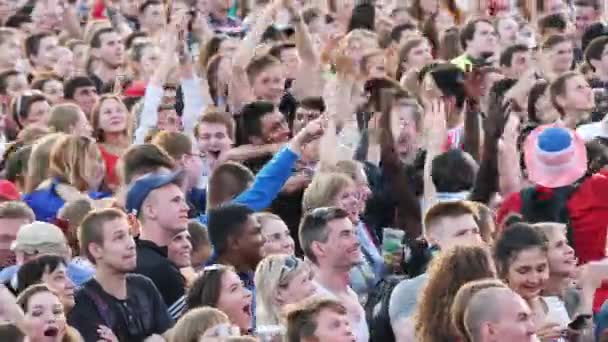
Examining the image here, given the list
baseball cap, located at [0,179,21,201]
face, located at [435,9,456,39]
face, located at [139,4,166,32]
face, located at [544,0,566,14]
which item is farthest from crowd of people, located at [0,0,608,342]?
face, located at [544,0,566,14]

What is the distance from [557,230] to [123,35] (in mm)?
9787

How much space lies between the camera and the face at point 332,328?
8.42 metres

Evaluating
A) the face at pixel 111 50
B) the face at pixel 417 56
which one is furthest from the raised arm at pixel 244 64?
the face at pixel 111 50

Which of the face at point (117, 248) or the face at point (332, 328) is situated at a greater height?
the face at point (117, 248)

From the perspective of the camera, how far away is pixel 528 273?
945cm

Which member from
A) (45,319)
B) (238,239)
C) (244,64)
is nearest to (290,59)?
(244,64)

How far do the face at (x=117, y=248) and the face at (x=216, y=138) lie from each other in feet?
8.99

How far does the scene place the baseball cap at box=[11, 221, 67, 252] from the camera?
10.0m

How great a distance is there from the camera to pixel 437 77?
13.1 metres

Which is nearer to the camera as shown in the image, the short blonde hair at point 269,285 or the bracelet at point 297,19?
the short blonde hair at point 269,285

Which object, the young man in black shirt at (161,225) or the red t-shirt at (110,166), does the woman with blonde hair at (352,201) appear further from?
the red t-shirt at (110,166)

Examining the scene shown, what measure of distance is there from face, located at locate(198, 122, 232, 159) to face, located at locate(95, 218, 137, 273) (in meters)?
2.74

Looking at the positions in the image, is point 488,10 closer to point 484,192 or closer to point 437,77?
point 437,77

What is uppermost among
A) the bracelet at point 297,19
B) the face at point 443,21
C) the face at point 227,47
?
the bracelet at point 297,19
